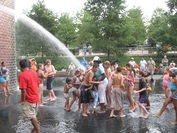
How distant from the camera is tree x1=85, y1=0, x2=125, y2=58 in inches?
1248

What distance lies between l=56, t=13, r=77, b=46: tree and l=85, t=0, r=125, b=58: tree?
7.76m

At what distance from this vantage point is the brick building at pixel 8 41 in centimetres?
1159

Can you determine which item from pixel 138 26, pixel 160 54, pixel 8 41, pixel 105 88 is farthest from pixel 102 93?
pixel 138 26

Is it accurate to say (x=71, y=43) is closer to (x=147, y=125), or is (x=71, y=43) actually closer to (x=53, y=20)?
(x=53, y=20)

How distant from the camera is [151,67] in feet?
64.6

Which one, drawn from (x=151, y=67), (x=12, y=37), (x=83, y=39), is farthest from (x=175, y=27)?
(x=12, y=37)

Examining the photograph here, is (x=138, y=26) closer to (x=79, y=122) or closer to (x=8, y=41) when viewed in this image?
(x=8, y=41)

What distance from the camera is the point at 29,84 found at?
18.3 feet

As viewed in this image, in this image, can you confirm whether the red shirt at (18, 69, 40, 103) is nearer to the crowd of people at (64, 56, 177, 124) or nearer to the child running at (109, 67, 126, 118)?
the crowd of people at (64, 56, 177, 124)

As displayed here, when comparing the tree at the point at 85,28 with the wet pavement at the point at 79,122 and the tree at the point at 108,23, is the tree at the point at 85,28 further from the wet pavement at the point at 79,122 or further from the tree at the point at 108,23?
the wet pavement at the point at 79,122

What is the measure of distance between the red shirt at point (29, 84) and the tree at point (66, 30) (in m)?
33.4

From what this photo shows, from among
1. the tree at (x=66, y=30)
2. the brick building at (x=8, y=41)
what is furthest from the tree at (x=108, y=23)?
the brick building at (x=8, y=41)

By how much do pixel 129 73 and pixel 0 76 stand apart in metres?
5.38

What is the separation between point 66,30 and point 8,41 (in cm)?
2858
